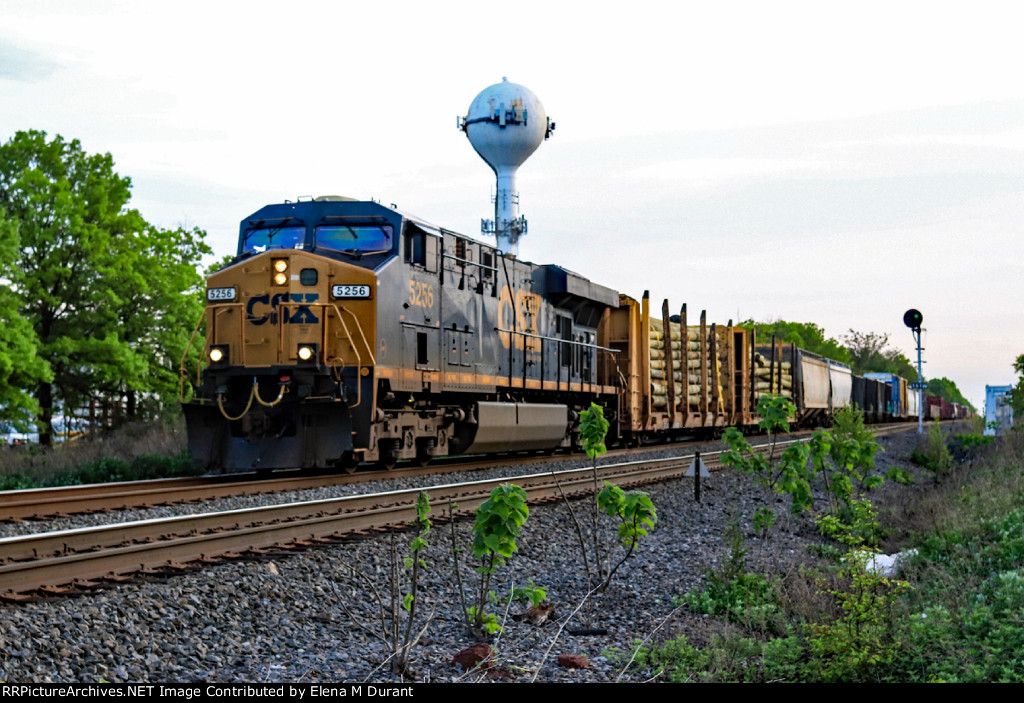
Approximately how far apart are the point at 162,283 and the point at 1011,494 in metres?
21.3

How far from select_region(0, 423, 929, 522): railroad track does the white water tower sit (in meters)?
45.5

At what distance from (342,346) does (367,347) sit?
0.44 m

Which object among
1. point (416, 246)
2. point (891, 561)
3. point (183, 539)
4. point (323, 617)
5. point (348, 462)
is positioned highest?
point (416, 246)

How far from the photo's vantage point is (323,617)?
6012 millimetres

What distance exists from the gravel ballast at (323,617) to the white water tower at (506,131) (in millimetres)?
49713

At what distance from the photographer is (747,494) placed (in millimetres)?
13219

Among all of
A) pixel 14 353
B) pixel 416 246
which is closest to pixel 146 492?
pixel 416 246

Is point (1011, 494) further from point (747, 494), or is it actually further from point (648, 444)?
point (648, 444)

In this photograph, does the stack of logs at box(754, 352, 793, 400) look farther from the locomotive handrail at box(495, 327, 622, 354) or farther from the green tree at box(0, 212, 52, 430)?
the green tree at box(0, 212, 52, 430)

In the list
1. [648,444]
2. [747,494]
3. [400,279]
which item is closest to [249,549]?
[400,279]

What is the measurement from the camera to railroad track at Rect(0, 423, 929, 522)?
9.38 metres

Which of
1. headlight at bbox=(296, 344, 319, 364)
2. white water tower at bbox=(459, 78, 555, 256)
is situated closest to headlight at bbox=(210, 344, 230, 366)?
headlight at bbox=(296, 344, 319, 364)

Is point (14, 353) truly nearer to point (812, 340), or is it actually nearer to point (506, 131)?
point (506, 131)

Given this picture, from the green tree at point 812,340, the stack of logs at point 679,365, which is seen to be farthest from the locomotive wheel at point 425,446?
the green tree at point 812,340
